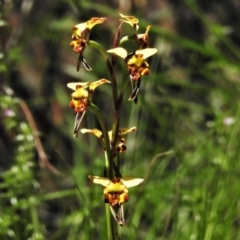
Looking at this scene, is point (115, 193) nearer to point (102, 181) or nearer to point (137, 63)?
point (102, 181)

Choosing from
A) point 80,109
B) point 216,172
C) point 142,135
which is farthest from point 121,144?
point 142,135

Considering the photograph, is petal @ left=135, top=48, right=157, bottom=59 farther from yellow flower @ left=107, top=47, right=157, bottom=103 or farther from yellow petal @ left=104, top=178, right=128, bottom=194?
yellow petal @ left=104, top=178, right=128, bottom=194

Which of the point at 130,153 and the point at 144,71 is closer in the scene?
the point at 144,71

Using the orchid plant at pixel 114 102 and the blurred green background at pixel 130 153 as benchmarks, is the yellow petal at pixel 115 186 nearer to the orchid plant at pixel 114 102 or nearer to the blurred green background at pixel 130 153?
the orchid plant at pixel 114 102

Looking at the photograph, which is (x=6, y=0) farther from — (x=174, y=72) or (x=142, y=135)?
(x=174, y=72)

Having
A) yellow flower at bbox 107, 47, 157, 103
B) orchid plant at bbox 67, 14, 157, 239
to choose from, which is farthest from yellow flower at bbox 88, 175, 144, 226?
yellow flower at bbox 107, 47, 157, 103

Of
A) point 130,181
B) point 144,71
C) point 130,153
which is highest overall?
point 144,71

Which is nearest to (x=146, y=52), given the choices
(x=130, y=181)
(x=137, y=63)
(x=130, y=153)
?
(x=137, y=63)

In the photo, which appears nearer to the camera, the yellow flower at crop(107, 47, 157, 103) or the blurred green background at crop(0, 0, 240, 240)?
the yellow flower at crop(107, 47, 157, 103)

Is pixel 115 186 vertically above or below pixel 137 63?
below

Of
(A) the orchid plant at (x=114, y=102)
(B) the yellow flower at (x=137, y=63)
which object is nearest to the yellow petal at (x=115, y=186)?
(A) the orchid plant at (x=114, y=102)

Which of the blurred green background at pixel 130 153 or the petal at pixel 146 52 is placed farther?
the blurred green background at pixel 130 153
